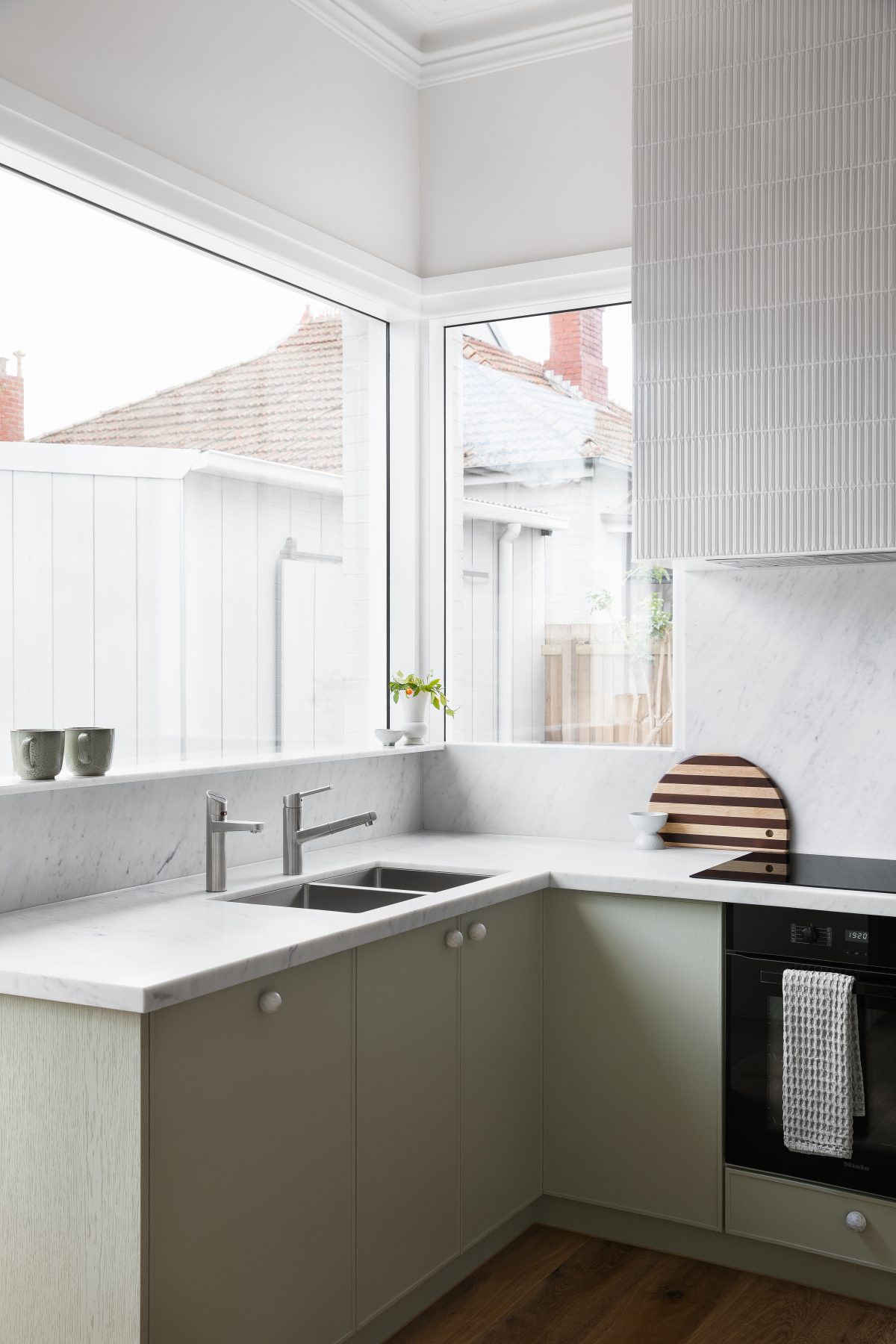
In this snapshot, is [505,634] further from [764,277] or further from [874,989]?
[874,989]

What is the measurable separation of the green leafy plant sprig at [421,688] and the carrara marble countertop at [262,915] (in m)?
0.43

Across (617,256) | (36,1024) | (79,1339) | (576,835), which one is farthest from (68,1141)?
(617,256)

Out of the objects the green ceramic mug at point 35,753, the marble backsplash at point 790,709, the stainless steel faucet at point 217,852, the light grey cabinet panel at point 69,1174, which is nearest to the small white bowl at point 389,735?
the marble backsplash at point 790,709

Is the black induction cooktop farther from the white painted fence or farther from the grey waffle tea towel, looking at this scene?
the white painted fence

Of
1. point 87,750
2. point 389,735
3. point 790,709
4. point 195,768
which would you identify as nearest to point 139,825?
point 195,768

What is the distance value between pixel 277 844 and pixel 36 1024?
4.06 ft

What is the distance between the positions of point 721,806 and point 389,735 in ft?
3.06

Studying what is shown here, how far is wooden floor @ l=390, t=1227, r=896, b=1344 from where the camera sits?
243cm

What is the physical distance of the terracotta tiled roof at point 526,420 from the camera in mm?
3564

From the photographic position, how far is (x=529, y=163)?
3.58 m

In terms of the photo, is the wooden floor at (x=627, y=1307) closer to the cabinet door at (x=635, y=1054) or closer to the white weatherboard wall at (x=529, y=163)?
the cabinet door at (x=635, y=1054)

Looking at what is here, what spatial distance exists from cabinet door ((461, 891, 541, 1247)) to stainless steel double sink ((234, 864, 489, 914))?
15 cm

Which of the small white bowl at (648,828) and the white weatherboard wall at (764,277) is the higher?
the white weatherboard wall at (764,277)

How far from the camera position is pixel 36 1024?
1875 millimetres
